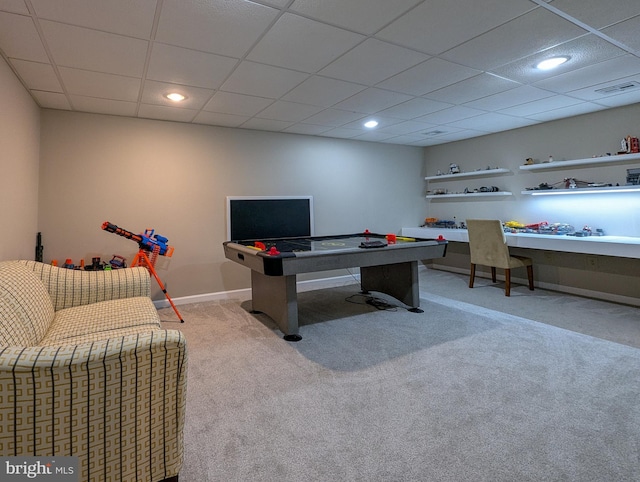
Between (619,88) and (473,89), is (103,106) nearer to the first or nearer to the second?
(473,89)

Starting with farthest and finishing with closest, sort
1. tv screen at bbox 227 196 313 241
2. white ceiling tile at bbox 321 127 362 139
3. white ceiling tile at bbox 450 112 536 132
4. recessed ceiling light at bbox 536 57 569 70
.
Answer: white ceiling tile at bbox 321 127 362 139
tv screen at bbox 227 196 313 241
white ceiling tile at bbox 450 112 536 132
recessed ceiling light at bbox 536 57 569 70

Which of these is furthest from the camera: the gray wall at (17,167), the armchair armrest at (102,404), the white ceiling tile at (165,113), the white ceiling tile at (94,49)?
the white ceiling tile at (165,113)

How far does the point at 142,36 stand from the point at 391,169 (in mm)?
4467

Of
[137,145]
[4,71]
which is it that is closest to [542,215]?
[137,145]

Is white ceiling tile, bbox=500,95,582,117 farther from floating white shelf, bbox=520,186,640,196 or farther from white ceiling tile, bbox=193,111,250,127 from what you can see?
white ceiling tile, bbox=193,111,250,127

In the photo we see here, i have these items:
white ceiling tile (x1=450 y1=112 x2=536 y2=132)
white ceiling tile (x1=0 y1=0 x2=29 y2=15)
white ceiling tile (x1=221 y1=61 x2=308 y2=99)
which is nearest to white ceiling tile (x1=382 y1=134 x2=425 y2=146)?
white ceiling tile (x1=450 y1=112 x2=536 y2=132)

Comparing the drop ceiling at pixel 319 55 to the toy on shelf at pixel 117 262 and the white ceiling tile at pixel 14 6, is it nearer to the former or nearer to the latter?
the white ceiling tile at pixel 14 6

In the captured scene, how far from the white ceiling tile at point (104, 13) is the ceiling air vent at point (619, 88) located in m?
3.97

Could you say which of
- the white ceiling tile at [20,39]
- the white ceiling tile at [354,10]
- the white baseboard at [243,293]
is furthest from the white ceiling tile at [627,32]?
the white baseboard at [243,293]

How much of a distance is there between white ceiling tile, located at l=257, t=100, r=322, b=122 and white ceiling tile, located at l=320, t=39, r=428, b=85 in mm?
823

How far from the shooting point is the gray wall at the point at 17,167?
8.00ft

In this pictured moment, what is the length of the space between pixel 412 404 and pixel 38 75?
3.67 metres

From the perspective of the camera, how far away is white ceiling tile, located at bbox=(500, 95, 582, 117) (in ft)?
11.7

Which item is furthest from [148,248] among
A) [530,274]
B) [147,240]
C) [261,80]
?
[530,274]
